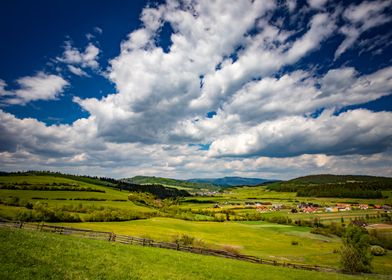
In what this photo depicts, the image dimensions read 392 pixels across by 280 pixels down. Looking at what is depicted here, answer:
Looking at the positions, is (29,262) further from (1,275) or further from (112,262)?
(112,262)

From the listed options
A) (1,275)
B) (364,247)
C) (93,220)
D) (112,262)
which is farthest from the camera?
(93,220)

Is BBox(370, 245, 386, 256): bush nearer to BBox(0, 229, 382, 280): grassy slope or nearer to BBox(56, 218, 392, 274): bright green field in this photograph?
BBox(56, 218, 392, 274): bright green field

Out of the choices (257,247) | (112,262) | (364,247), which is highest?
(112,262)

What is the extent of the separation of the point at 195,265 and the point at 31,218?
209ft

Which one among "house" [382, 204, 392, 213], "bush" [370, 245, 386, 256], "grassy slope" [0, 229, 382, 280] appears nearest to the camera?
"grassy slope" [0, 229, 382, 280]

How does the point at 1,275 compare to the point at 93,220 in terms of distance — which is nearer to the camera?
the point at 1,275

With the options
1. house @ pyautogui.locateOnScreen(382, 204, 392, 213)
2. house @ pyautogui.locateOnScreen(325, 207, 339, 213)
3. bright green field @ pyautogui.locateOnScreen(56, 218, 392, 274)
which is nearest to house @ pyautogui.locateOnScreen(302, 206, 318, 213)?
house @ pyautogui.locateOnScreen(325, 207, 339, 213)

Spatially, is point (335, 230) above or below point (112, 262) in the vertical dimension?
below

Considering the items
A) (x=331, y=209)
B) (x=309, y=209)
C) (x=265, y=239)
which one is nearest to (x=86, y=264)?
(x=265, y=239)

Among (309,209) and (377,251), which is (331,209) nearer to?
(309,209)

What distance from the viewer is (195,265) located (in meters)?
28.9

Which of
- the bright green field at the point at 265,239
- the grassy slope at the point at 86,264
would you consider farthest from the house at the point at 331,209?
the grassy slope at the point at 86,264

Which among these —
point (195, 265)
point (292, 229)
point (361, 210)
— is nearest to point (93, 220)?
point (195, 265)

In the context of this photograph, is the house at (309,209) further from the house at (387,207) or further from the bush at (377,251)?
the bush at (377,251)
